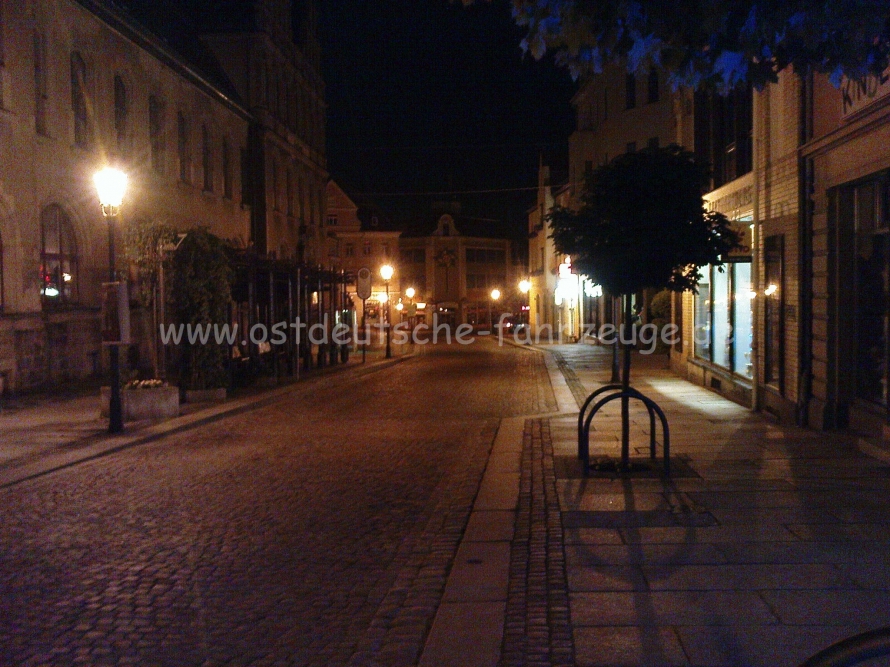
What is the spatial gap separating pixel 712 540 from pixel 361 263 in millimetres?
74984

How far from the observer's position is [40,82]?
2084 cm

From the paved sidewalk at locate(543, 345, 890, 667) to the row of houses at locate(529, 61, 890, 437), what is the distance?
3.42 ft

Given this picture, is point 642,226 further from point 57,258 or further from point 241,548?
point 57,258

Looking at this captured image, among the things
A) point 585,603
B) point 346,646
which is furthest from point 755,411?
point 346,646

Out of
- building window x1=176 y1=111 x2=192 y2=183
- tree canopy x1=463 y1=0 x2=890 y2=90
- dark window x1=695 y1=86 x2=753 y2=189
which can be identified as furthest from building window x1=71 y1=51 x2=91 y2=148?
tree canopy x1=463 y1=0 x2=890 y2=90

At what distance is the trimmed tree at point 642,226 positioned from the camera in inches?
354

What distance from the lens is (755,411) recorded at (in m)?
14.2

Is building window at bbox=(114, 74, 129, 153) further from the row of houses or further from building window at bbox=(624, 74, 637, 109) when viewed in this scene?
building window at bbox=(624, 74, 637, 109)

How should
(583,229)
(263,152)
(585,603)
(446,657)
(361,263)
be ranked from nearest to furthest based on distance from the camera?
1. (446,657)
2. (585,603)
3. (583,229)
4. (263,152)
5. (361,263)

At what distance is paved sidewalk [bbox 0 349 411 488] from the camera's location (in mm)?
11250

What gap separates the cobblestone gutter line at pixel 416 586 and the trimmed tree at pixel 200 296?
30.5ft

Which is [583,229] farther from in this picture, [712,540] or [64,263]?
[64,263]

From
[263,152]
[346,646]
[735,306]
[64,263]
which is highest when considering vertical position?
[263,152]

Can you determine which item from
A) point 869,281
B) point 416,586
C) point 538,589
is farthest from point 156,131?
point 538,589
